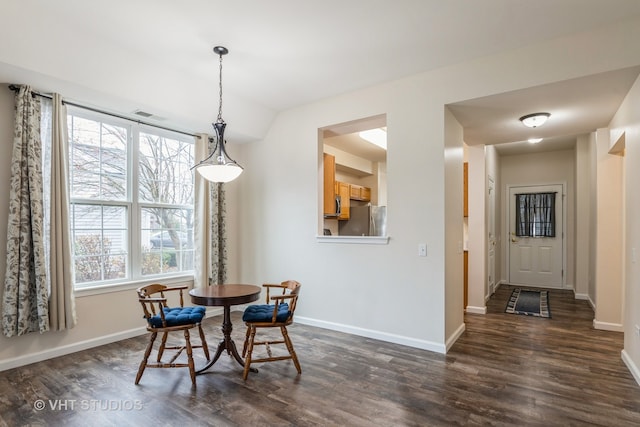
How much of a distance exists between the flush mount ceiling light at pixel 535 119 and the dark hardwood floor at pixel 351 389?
2375mm

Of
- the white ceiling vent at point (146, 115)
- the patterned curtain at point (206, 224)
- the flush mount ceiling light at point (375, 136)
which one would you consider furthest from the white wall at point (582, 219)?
the white ceiling vent at point (146, 115)

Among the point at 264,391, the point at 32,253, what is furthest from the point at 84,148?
the point at 264,391

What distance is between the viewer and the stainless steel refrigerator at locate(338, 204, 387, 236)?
625 cm

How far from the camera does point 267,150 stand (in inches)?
194

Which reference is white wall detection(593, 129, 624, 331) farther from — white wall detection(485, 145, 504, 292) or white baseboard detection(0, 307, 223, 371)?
white baseboard detection(0, 307, 223, 371)

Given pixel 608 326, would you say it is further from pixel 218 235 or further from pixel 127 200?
pixel 127 200

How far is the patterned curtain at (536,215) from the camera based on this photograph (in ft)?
24.0

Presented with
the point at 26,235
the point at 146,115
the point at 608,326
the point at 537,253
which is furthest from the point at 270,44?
the point at 537,253

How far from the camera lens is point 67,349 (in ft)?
11.1

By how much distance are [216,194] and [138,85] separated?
1657 mm

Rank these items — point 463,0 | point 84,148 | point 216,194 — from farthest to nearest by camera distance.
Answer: point 216,194, point 84,148, point 463,0

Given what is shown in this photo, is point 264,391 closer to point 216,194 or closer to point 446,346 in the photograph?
point 446,346

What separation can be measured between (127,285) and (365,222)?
393 cm

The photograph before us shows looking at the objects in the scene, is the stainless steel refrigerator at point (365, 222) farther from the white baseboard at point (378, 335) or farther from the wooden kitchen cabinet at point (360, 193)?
the white baseboard at point (378, 335)
